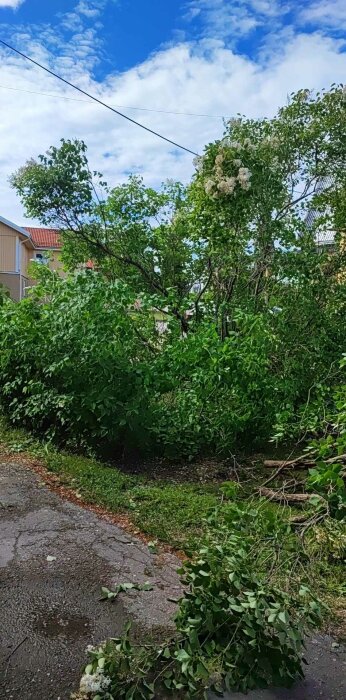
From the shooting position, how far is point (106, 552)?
2984 mm

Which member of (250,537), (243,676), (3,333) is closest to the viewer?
(243,676)

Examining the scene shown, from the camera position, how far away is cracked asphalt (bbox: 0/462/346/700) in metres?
1.91

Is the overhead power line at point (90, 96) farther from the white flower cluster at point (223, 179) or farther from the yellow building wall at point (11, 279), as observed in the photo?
the yellow building wall at point (11, 279)

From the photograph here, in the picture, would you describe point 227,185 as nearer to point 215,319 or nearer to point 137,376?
point 215,319

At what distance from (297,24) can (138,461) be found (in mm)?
5009

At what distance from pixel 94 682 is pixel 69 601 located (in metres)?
0.67

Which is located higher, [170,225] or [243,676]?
[170,225]

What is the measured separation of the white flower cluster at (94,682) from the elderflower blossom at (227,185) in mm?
4208

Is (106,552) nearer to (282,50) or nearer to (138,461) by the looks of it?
(138,461)

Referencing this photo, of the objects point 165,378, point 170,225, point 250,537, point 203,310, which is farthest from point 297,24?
point 250,537

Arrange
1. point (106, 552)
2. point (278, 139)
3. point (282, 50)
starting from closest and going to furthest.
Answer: point (106, 552) < point (278, 139) < point (282, 50)

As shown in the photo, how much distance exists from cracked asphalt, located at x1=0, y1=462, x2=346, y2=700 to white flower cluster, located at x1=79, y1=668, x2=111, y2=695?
0.25 feet

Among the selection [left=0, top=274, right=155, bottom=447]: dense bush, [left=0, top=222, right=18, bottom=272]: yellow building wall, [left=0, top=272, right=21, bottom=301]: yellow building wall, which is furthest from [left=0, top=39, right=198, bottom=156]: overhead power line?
[left=0, top=222, right=18, bottom=272]: yellow building wall

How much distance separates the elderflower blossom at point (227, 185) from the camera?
499 cm
